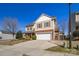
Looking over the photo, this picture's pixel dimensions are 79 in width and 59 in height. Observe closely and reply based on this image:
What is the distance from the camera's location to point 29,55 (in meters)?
11.7

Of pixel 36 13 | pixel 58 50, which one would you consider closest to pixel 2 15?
pixel 36 13

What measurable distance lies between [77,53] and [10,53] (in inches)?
97.3

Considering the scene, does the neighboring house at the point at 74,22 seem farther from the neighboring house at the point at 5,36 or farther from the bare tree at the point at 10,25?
the neighboring house at the point at 5,36

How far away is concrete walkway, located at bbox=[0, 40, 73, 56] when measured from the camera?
11784mm

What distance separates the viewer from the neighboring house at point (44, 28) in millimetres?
12148

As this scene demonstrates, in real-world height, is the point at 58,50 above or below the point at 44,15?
below

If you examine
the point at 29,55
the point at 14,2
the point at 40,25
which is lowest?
the point at 29,55

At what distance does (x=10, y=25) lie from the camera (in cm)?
1222

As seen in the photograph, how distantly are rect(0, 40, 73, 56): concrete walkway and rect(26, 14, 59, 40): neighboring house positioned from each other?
9.6 inches

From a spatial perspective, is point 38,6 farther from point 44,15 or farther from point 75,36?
point 75,36

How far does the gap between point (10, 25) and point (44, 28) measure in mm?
1304

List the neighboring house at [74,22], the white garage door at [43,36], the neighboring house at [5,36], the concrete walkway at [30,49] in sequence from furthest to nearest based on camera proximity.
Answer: the white garage door at [43,36] < the neighboring house at [5,36] < the neighboring house at [74,22] < the concrete walkway at [30,49]

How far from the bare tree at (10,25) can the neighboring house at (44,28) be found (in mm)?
494

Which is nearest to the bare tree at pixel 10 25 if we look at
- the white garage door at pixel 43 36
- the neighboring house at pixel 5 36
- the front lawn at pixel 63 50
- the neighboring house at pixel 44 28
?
the neighboring house at pixel 5 36
